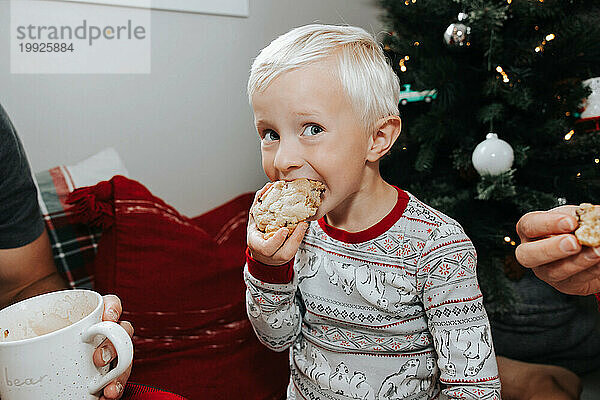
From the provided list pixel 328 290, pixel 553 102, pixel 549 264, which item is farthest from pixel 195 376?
pixel 553 102

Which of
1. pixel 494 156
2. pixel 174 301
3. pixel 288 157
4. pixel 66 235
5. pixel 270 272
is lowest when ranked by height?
pixel 174 301

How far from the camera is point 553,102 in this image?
5.25 ft

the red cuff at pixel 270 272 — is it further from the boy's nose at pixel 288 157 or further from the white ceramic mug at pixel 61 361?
the white ceramic mug at pixel 61 361

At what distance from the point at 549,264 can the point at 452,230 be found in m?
0.20

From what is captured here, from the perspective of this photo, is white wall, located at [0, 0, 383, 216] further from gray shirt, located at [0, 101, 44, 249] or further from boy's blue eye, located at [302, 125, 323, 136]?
boy's blue eye, located at [302, 125, 323, 136]

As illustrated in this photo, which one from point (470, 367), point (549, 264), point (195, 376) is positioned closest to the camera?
point (549, 264)

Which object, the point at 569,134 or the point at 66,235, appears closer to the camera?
the point at 66,235

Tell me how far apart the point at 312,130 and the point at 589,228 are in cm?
44

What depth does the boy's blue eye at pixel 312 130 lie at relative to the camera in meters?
0.85

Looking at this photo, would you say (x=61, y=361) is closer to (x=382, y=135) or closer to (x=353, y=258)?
(x=353, y=258)

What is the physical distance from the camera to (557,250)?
669 millimetres

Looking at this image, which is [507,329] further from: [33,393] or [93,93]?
[93,93]

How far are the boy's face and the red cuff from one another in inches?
4.8

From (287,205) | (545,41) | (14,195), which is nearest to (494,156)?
(545,41)
